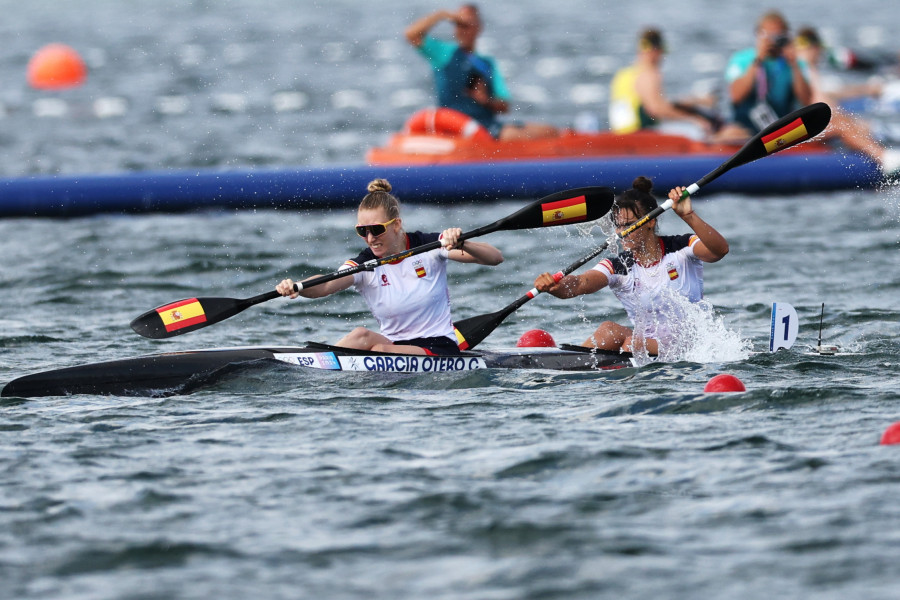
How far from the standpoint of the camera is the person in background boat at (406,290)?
269 inches

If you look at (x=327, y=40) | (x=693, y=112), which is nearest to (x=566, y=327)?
(x=693, y=112)

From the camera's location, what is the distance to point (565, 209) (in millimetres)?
7164

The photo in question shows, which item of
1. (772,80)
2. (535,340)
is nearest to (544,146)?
(772,80)

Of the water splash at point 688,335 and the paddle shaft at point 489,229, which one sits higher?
the paddle shaft at point 489,229

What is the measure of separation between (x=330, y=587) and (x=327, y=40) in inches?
1391

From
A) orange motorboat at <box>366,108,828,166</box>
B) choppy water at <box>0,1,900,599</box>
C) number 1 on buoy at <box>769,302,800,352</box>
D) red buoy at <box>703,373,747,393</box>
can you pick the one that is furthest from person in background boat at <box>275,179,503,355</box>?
orange motorboat at <box>366,108,828,166</box>

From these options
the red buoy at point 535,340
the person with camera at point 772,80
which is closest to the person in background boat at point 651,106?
the person with camera at point 772,80

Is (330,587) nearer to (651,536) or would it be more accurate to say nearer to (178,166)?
(651,536)

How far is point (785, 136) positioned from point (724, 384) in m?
2.01

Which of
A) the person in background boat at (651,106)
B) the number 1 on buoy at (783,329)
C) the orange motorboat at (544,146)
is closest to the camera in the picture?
the number 1 on buoy at (783,329)

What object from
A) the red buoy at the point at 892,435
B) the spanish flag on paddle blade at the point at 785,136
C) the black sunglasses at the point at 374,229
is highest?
the spanish flag on paddle blade at the point at 785,136

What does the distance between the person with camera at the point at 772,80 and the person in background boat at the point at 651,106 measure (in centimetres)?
38

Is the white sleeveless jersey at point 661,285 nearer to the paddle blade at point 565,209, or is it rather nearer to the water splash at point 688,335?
the water splash at point 688,335

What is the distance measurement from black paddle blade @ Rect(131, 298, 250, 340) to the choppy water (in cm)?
61
